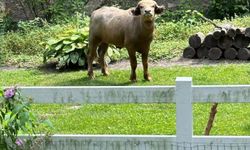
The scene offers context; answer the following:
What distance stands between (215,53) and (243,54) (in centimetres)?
62

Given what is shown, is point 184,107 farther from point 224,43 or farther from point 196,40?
point 196,40

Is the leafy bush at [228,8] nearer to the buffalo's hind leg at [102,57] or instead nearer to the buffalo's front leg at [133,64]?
the buffalo's hind leg at [102,57]

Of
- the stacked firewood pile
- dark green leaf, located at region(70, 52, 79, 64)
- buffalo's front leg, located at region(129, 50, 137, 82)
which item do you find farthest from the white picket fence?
dark green leaf, located at region(70, 52, 79, 64)

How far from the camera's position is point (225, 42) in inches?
573

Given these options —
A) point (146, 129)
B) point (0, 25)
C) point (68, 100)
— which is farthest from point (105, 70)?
point (68, 100)

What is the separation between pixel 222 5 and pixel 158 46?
4.37 metres

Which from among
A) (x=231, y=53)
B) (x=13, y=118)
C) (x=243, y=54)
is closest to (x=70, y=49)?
(x=231, y=53)

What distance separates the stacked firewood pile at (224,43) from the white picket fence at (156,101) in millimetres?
8634

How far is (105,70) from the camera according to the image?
46.0 feet

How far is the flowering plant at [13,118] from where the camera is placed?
18.8ft

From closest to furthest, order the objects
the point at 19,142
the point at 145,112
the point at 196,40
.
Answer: the point at 19,142 → the point at 145,112 → the point at 196,40

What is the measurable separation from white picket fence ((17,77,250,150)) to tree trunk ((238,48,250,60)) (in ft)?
28.7

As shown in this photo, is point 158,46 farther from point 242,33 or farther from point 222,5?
point 222,5

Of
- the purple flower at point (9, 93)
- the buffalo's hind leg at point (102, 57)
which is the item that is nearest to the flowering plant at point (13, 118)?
the purple flower at point (9, 93)
